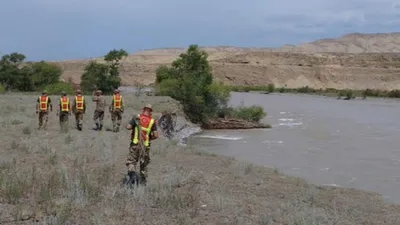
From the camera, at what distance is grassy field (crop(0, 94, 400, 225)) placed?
28.1 ft

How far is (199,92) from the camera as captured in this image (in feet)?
133

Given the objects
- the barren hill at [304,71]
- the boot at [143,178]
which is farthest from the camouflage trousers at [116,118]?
the barren hill at [304,71]

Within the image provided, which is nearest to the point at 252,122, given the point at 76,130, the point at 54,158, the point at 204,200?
the point at 76,130

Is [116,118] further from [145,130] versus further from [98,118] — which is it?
[145,130]

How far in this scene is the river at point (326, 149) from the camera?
19078 mm

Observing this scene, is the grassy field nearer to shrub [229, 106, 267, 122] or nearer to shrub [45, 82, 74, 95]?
shrub [229, 106, 267, 122]

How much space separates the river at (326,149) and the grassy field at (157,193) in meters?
3.68

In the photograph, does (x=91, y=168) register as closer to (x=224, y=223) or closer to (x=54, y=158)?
(x=54, y=158)

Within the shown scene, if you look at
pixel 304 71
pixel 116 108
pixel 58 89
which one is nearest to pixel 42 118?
pixel 116 108

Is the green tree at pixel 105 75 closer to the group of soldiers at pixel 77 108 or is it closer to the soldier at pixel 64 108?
the group of soldiers at pixel 77 108

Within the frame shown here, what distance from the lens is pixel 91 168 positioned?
1286cm

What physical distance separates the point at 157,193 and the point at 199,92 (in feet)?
→ 100

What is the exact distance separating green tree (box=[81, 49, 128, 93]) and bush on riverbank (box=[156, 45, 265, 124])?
1322 centimetres

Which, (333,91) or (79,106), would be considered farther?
(333,91)
